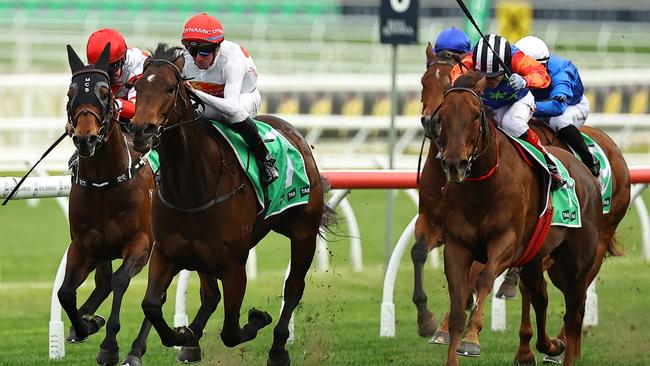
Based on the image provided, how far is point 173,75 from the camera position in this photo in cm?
555

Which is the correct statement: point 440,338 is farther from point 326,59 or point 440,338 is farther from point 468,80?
point 326,59

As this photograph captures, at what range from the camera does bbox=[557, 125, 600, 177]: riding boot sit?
786cm

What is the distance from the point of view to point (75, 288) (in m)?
6.33

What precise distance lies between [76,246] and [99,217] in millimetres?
177

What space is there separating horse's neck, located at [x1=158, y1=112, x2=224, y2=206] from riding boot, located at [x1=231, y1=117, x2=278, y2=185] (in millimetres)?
311

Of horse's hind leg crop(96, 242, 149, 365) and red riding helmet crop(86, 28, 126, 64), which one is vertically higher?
red riding helmet crop(86, 28, 126, 64)

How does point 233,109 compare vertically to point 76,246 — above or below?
above

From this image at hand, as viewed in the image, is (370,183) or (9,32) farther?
(9,32)

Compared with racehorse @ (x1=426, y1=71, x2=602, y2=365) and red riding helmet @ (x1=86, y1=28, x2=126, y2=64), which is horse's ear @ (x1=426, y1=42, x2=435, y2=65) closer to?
racehorse @ (x1=426, y1=71, x2=602, y2=365)

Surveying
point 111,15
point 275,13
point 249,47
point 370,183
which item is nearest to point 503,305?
point 370,183

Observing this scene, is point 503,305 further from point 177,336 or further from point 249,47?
point 249,47

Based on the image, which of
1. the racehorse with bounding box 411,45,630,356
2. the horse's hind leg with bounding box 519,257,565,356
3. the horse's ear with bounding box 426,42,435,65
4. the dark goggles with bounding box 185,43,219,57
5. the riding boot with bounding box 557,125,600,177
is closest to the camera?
the dark goggles with bounding box 185,43,219,57

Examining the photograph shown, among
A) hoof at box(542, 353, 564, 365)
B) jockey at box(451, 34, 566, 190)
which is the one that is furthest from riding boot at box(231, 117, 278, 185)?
hoof at box(542, 353, 564, 365)

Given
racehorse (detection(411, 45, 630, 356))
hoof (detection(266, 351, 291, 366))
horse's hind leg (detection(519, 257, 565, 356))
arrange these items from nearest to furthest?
hoof (detection(266, 351, 291, 366))
racehorse (detection(411, 45, 630, 356))
horse's hind leg (detection(519, 257, 565, 356))
